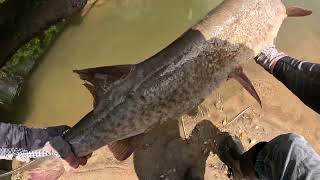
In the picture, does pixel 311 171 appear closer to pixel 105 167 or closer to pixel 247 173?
pixel 247 173

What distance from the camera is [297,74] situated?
4.50m

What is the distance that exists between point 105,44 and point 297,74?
2.57 meters

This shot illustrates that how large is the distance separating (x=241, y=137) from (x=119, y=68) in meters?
2.34

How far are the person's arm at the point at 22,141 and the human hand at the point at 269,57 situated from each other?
6.26 feet

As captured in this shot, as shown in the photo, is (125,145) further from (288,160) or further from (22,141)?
(288,160)

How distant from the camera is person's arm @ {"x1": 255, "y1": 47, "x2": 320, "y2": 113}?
437 centimetres

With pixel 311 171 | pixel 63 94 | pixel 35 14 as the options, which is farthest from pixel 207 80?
pixel 35 14

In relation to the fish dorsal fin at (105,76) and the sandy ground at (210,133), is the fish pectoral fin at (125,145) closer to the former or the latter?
the fish dorsal fin at (105,76)

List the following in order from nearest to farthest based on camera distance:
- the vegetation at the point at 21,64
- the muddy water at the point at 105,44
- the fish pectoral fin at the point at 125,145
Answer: the fish pectoral fin at the point at 125,145 < the vegetation at the point at 21,64 < the muddy water at the point at 105,44

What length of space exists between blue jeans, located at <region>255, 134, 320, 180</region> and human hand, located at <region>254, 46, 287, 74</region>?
0.63 m

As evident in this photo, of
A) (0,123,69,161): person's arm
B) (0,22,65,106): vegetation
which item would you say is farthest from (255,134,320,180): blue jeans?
(0,22,65,106): vegetation

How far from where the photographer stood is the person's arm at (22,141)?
4.12 m

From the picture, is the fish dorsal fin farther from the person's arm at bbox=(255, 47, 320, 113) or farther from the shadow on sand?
the shadow on sand

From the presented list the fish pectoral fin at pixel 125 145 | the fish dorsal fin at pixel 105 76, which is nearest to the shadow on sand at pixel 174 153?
the fish pectoral fin at pixel 125 145
